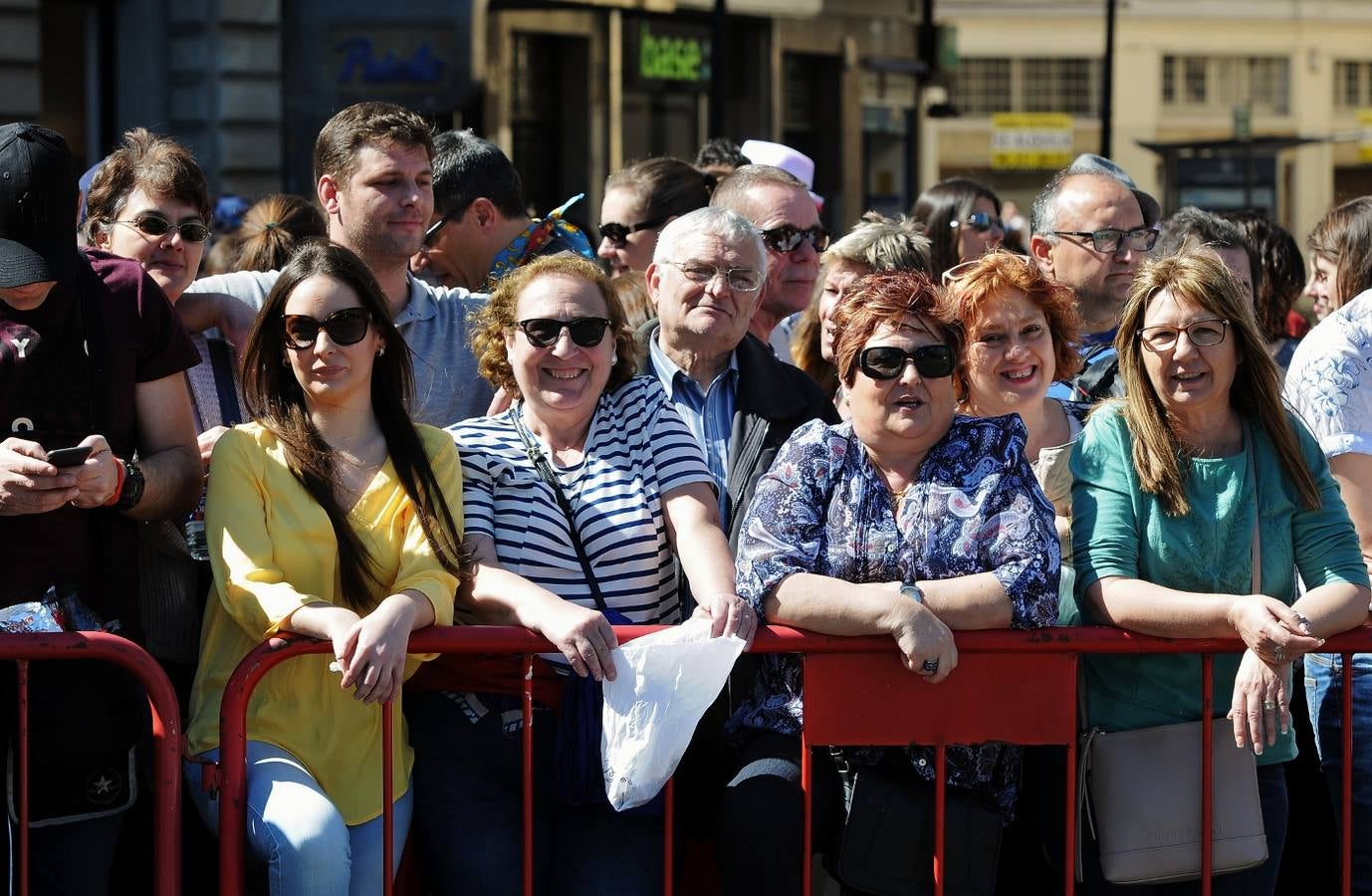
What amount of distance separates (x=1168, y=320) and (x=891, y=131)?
2108 centimetres

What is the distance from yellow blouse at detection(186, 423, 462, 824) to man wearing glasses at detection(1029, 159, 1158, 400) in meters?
2.55

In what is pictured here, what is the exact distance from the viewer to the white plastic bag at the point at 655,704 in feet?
12.7

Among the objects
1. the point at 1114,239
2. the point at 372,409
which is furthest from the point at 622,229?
the point at 372,409

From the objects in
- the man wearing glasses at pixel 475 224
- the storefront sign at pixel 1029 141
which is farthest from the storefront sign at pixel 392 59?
the storefront sign at pixel 1029 141

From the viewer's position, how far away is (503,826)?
4.04 m

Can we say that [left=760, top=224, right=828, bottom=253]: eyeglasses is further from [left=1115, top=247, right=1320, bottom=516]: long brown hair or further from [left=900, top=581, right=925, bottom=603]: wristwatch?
[left=900, top=581, right=925, bottom=603]: wristwatch

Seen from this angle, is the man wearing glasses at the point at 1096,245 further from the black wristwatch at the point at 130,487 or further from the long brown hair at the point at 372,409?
the black wristwatch at the point at 130,487

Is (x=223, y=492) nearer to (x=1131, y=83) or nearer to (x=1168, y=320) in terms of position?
(x=1168, y=320)

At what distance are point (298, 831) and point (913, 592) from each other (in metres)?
1.43

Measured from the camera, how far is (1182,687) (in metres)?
4.07

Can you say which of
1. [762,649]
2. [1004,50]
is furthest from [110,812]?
[1004,50]

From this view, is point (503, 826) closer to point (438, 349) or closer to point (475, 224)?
point (438, 349)

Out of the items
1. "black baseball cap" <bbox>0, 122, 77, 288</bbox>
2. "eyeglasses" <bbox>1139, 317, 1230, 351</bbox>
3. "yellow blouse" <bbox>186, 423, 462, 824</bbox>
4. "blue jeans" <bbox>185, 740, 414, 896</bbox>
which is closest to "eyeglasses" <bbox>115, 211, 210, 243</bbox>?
"black baseball cap" <bbox>0, 122, 77, 288</bbox>

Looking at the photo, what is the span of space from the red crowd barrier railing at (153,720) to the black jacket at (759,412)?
147 cm
